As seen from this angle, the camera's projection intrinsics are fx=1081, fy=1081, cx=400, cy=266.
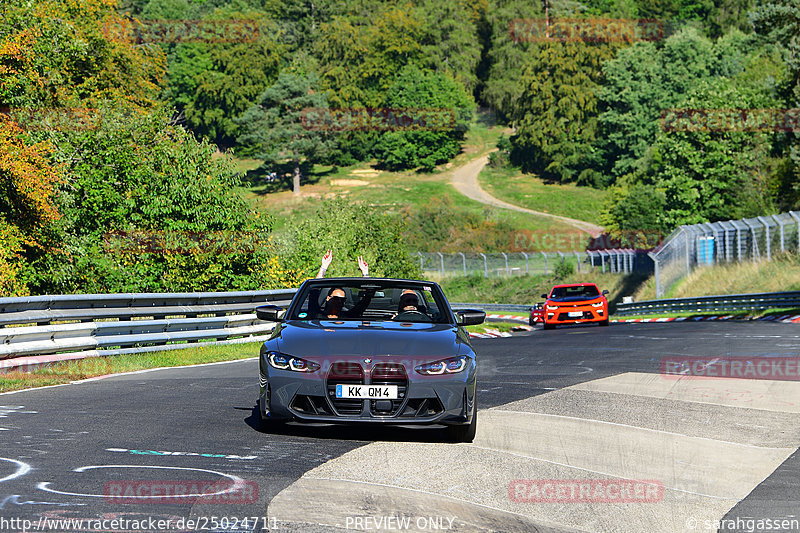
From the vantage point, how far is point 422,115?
124625 mm

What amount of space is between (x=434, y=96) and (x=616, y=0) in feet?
114

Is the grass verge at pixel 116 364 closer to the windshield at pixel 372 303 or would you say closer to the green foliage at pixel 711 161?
the windshield at pixel 372 303

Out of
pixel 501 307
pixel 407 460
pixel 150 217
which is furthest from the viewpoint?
pixel 501 307

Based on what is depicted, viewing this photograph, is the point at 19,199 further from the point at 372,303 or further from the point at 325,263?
the point at 372,303

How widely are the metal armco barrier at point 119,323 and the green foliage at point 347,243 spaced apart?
58.9 feet

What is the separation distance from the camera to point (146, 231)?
1089 inches

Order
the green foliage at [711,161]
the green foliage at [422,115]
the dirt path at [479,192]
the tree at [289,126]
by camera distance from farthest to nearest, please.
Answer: the green foliage at [422,115]
the tree at [289,126]
the dirt path at [479,192]
the green foliage at [711,161]

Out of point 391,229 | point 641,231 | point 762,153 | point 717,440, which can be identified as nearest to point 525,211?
point 641,231

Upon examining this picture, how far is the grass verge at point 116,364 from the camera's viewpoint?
13125 millimetres

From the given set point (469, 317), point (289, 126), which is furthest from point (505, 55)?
point (469, 317)

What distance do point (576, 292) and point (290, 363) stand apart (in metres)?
25.6

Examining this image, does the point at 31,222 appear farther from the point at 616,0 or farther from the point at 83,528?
the point at 616,0

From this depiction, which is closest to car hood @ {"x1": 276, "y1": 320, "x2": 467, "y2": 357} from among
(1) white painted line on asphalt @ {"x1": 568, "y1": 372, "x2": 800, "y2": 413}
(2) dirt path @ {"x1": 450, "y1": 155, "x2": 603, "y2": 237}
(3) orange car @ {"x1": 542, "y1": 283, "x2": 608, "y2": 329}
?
(1) white painted line on asphalt @ {"x1": 568, "y1": 372, "x2": 800, "y2": 413}

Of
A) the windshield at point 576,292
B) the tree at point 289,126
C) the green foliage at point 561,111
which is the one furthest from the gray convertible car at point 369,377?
the tree at point 289,126
